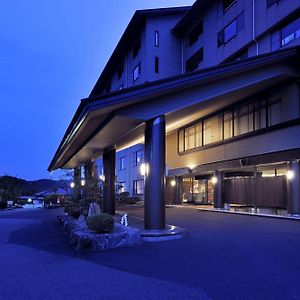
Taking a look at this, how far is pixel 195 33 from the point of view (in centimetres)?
3019

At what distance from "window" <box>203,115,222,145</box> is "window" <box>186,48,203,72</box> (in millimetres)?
6783

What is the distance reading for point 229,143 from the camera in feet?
72.0

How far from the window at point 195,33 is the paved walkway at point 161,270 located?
883 inches

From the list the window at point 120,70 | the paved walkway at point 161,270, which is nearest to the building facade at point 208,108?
the window at point 120,70

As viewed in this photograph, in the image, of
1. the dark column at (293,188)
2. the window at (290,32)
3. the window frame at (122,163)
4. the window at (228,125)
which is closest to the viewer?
the dark column at (293,188)

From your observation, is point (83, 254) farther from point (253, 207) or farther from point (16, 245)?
point (253, 207)

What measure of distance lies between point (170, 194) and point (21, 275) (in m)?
25.3

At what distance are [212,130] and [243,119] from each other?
3686mm

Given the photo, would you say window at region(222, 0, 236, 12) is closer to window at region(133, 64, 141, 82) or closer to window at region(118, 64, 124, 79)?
window at region(133, 64, 141, 82)

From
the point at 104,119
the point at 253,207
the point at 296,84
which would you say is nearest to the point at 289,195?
the point at 253,207

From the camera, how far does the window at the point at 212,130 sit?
76.4ft

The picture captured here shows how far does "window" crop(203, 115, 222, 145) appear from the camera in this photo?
23.3 meters

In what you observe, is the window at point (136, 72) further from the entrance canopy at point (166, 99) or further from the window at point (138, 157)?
the entrance canopy at point (166, 99)

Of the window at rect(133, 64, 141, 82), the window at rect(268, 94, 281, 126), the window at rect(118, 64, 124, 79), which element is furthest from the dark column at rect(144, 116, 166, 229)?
the window at rect(118, 64, 124, 79)
